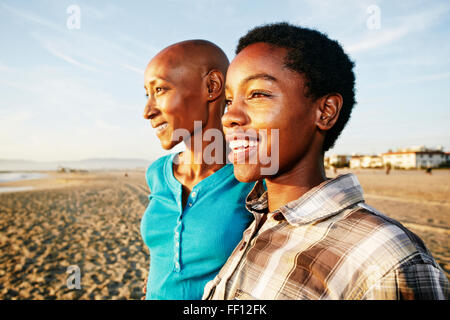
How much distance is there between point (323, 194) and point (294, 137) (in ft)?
0.88

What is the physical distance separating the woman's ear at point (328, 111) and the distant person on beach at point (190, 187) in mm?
606

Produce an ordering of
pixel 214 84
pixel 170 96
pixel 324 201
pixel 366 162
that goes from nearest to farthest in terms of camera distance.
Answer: pixel 324 201 < pixel 170 96 < pixel 214 84 < pixel 366 162

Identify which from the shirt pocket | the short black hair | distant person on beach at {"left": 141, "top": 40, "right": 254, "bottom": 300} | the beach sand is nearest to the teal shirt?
distant person on beach at {"left": 141, "top": 40, "right": 254, "bottom": 300}

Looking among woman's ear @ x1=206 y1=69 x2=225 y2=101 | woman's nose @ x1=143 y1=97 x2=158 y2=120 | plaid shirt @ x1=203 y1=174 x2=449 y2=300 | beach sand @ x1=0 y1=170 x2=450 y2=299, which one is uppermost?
woman's ear @ x1=206 y1=69 x2=225 y2=101

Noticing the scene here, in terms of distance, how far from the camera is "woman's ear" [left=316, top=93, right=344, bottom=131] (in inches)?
47.1

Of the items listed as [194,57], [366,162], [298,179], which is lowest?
[366,162]

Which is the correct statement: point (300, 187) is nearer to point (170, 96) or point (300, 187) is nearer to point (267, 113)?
point (267, 113)

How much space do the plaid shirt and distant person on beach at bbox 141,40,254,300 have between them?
6.9 inches

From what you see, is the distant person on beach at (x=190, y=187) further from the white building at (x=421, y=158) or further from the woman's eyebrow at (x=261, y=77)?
the white building at (x=421, y=158)

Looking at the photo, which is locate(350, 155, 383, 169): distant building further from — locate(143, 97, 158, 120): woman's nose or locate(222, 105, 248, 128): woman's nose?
locate(222, 105, 248, 128): woman's nose

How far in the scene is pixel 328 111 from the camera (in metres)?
1.20

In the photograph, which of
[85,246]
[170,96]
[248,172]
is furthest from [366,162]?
[248,172]

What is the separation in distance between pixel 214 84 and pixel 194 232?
0.92 meters

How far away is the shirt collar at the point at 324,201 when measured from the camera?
1063 millimetres
